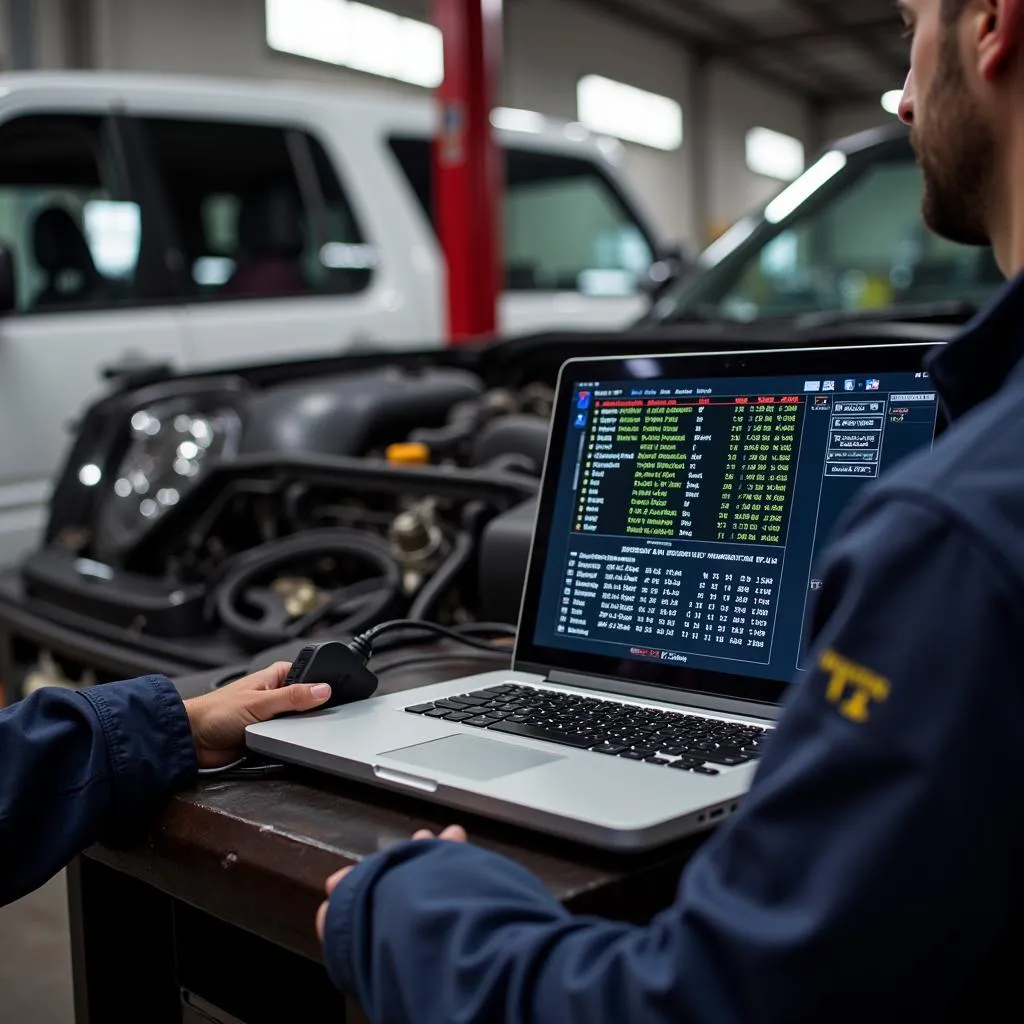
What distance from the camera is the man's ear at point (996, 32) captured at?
0.71 metres

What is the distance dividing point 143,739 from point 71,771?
0.20 ft

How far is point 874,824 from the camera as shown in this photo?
56 centimetres

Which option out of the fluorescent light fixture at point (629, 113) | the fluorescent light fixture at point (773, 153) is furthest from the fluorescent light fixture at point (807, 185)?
the fluorescent light fixture at point (773, 153)

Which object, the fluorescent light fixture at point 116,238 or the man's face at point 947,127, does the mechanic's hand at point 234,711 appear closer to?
the man's face at point 947,127

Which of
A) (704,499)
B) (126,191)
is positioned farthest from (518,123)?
(704,499)

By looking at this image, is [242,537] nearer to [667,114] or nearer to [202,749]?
[202,749]

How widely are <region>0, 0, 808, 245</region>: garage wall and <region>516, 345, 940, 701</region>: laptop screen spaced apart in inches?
265

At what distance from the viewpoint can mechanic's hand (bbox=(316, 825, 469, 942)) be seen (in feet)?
2.64

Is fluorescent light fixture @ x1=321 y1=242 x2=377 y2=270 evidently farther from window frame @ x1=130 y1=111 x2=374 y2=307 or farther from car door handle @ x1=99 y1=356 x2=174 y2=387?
car door handle @ x1=99 y1=356 x2=174 y2=387

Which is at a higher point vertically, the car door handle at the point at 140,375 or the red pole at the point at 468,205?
the red pole at the point at 468,205

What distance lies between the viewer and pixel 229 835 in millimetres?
983

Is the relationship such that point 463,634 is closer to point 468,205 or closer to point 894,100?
point 894,100

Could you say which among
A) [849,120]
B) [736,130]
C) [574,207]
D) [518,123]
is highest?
[849,120]

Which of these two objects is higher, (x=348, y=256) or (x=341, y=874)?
(x=348, y=256)
